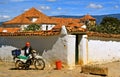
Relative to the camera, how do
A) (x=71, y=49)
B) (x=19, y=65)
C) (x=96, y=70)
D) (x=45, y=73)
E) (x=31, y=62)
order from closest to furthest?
1. (x=96, y=70)
2. (x=45, y=73)
3. (x=31, y=62)
4. (x=19, y=65)
5. (x=71, y=49)

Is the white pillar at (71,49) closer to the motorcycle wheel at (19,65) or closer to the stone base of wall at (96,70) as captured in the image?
the stone base of wall at (96,70)

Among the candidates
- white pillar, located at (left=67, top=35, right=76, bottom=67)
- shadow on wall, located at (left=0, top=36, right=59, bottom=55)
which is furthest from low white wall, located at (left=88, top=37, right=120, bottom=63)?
shadow on wall, located at (left=0, top=36, right=59, bottom=55)

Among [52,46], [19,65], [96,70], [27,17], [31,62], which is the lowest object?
[96,70]

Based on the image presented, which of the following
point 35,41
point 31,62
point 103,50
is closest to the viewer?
point 31,62

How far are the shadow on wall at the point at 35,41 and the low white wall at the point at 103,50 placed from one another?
9.57 feet

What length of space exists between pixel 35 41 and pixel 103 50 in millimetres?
5109

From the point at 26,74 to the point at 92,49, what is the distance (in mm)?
6880

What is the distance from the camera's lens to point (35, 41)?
24141 mm

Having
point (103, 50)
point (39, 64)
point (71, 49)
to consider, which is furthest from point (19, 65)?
point (103, 50)

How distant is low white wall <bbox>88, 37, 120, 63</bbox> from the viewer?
81.8 feet

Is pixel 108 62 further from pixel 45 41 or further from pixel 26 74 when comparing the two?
pixel 26 74

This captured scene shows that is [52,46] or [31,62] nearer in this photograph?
[31,62]

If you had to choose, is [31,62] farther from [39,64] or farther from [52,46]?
[52,46]

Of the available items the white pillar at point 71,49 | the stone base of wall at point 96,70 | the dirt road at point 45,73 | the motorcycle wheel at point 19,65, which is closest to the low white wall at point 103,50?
the white pillar at point 71,49
